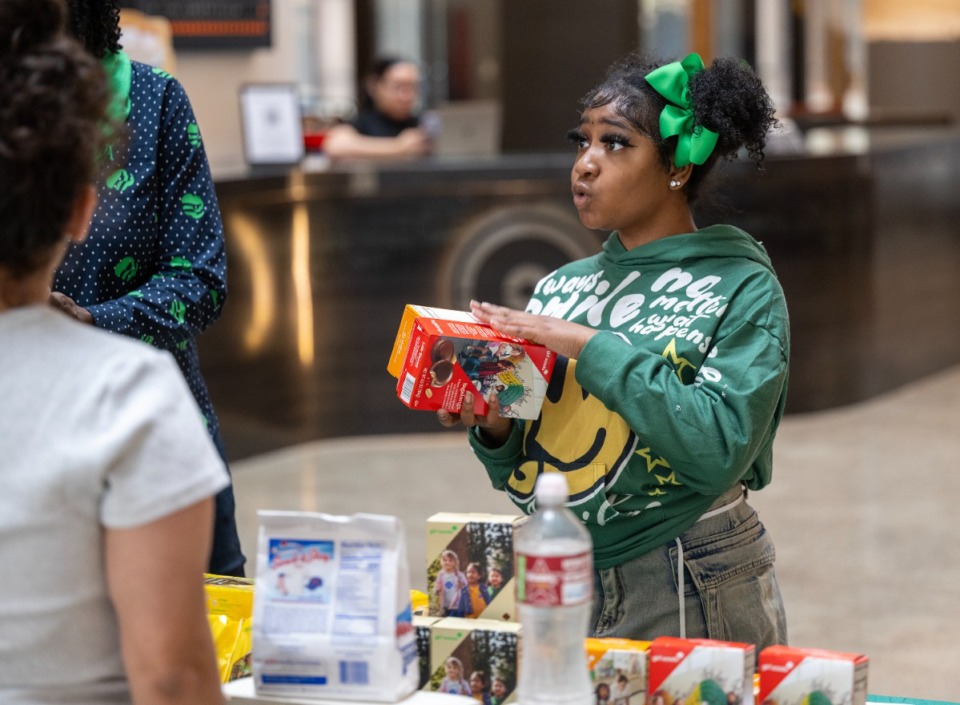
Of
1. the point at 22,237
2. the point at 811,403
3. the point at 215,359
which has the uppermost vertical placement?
the point at 22,237

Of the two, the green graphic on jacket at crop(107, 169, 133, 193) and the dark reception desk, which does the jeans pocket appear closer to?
the green graphic on jacket at crop(107, 169, 133, 193)

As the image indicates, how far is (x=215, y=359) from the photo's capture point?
6125 millimetres

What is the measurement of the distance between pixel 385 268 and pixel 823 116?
21.2 ft

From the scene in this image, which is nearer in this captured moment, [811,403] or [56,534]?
[56,534]

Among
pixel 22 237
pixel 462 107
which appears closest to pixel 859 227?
pixel 462 107

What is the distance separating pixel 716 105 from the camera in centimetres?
226

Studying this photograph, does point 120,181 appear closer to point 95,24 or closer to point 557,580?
point 95,24

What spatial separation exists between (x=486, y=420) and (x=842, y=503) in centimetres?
394

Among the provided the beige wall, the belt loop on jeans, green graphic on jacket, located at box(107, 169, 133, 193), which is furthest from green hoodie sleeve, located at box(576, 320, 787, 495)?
the beige wall

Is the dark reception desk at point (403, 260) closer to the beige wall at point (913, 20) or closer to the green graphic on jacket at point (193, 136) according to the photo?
the green graphic on jacket at point (193, 136)

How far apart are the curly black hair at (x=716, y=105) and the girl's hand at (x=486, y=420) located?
0.48 metres

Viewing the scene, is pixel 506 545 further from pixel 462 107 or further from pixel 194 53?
pixel 462 107

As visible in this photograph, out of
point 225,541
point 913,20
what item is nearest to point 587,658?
point 225,541

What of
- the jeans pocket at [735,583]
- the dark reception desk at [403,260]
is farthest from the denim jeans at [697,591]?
the dark reception desk at [403,260]
